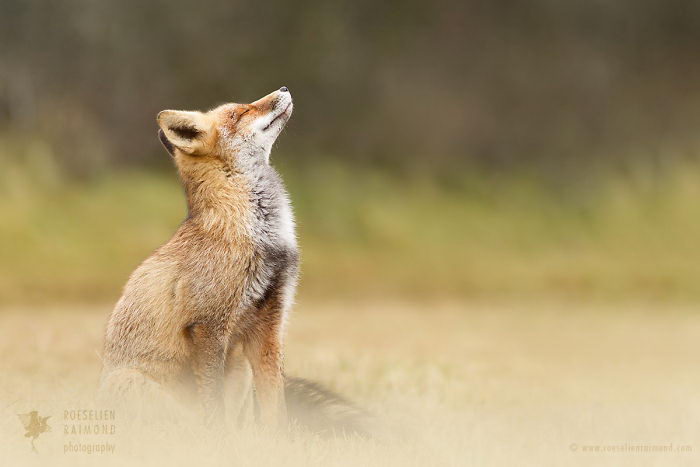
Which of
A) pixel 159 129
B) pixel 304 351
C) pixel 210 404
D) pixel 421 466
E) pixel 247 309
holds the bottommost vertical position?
pixel 421 466

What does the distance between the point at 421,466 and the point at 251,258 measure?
1.93 meters

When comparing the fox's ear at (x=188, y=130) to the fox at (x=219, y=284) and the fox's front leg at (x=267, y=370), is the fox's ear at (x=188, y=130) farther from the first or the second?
the fox's front leg at (x=267, y=370)

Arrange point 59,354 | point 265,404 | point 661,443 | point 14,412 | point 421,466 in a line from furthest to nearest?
1. point 59,354
2. point 661,443
3. point 14,412
4. point 265,404
5. point 421,466

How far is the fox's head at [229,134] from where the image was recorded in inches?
252

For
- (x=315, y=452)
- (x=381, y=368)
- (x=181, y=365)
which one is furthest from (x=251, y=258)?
(x=381, y=368)

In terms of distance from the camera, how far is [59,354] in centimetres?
970

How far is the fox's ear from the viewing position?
625 centimetres

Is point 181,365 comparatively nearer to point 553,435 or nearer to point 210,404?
point 210,404

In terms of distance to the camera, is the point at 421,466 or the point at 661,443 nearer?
the point at 421,466

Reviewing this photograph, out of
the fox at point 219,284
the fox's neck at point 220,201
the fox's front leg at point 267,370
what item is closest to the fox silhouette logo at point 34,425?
the fox at point 219,284

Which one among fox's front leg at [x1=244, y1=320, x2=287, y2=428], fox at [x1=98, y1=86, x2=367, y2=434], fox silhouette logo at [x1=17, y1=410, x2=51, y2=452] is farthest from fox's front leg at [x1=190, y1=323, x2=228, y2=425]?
fox silhouette logo at [x1=17, y1=410, x2=51, y2=452]

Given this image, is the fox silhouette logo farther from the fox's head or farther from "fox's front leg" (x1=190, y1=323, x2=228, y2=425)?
the fox's head

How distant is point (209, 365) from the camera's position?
5.96 m

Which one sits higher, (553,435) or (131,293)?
(131,293)
